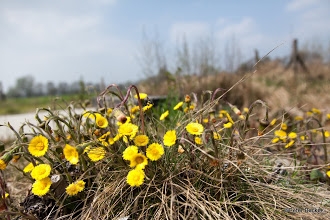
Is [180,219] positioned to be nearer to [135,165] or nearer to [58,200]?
[135,165]

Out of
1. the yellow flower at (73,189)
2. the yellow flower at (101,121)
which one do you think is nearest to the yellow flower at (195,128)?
the yellow flower at (101,121)

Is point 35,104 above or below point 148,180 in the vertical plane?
above

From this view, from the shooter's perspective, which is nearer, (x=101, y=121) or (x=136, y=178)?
(x=136, y=178)

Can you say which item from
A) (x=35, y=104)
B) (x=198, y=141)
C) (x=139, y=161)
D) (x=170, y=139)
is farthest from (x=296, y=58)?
(x=139, y=161)

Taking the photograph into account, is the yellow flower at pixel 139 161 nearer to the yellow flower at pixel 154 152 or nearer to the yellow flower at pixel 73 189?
the yellow flower at pixel 154 152

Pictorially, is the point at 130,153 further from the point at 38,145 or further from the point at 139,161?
the point at 38,145

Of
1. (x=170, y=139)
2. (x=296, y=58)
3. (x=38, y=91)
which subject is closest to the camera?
(x=170, y=139)

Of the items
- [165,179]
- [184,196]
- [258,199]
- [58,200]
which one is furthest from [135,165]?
[258,199]
